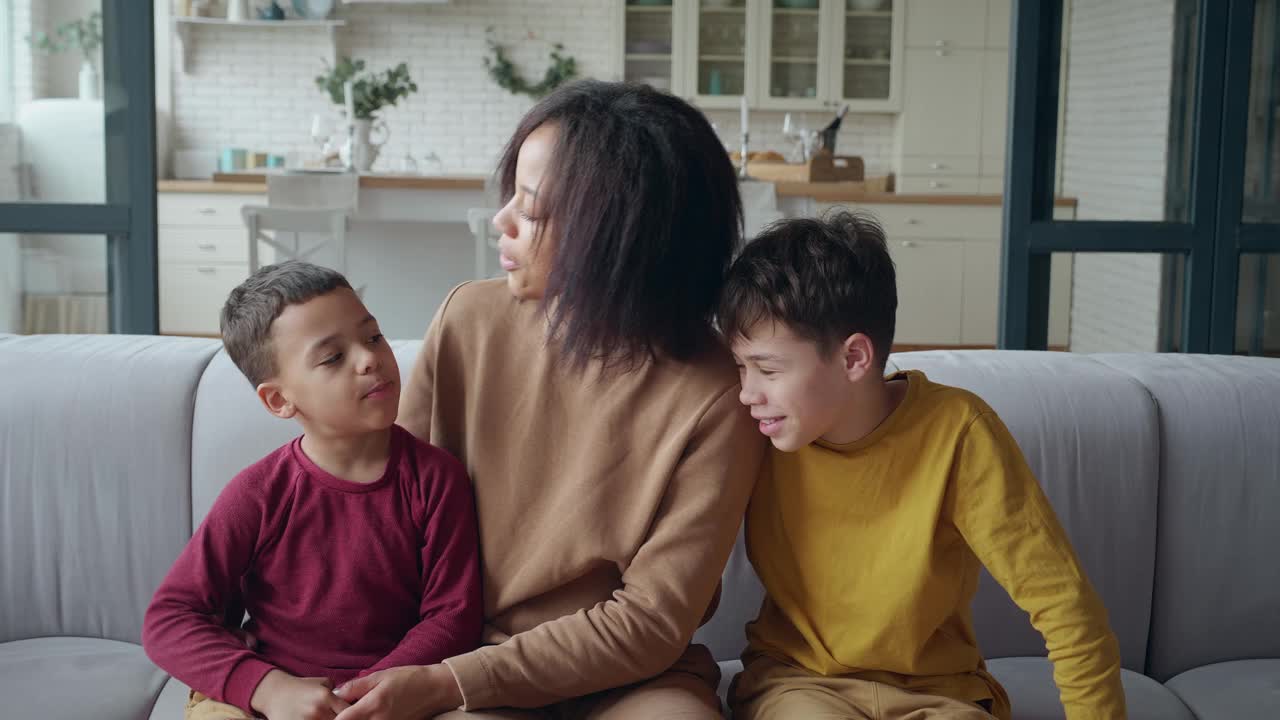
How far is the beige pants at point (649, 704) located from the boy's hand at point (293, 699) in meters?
0.11

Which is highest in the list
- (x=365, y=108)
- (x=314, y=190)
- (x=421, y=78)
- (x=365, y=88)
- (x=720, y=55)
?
(x=720, y=55)

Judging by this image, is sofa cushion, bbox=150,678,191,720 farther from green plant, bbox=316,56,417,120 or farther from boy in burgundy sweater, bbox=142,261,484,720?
green plant, bbox=316,56,417,120

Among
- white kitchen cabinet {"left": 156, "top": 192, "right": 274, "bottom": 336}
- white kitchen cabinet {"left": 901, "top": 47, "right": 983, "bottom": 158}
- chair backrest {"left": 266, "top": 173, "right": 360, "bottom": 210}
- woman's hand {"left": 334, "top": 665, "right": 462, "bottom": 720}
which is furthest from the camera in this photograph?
white kitchen cabinet {"left": 901, "top": 47, "right": 983, "bottom": 158}

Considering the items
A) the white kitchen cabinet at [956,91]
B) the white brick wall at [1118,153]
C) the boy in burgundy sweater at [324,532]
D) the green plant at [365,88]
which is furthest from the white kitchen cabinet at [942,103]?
the boy in burgundy sweater at [324,532]

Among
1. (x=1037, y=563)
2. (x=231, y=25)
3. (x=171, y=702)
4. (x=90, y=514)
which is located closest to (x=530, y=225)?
(x=1037, y=563)

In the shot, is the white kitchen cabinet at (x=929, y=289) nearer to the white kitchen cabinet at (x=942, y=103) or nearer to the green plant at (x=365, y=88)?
the white kitchen cabinet at (x=942, y=103)

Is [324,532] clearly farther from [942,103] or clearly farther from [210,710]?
[942,103]

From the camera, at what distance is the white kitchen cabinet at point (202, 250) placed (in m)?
6.52

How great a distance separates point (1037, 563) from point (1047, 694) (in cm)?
43

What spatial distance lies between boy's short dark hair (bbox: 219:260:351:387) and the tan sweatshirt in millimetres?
161

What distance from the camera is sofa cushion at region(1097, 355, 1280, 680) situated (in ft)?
5.80

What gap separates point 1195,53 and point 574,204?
185cm

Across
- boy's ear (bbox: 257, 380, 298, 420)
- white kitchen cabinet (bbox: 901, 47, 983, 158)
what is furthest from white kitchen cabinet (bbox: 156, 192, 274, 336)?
boy's ear (bbox: 257, 380, 298, 420)

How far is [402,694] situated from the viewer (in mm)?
1188
